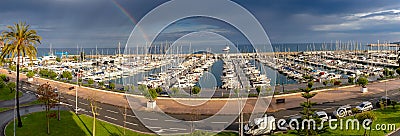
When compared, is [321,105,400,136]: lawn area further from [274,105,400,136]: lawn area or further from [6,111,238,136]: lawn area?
[6,111,238,136]: lawn area

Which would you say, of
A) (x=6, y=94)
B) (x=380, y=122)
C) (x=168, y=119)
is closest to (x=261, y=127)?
(x=168, y=119)

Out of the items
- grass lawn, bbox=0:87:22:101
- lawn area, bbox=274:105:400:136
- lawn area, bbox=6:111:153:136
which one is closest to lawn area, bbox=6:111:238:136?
lawn area, bbox=6:111:153:136

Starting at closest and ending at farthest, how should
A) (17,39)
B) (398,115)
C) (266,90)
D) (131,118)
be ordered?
1. (17,39)
2. (398,115)
3. (131,118)
4. (266,90)

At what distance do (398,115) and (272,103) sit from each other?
9010 millimetres

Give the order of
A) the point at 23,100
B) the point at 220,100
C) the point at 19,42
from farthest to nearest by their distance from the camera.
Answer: the point at 23,100 < the point at 220,100 < the point at 19,42

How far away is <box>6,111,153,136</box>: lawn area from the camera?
16031 mm

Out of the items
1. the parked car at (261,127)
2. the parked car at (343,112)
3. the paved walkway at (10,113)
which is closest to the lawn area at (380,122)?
the parked car at (343,112)

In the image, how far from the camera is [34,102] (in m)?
24.9

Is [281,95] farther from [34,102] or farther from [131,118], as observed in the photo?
[34,102]

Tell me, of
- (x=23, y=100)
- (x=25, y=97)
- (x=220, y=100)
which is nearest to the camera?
(x=220, y=100)

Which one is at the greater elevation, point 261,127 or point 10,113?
point 261,127

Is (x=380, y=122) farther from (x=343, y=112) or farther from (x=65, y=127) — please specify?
(x=65, y=127)

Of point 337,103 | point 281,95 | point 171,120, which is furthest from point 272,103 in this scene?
point 171,120

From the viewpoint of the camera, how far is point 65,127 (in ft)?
56.0
